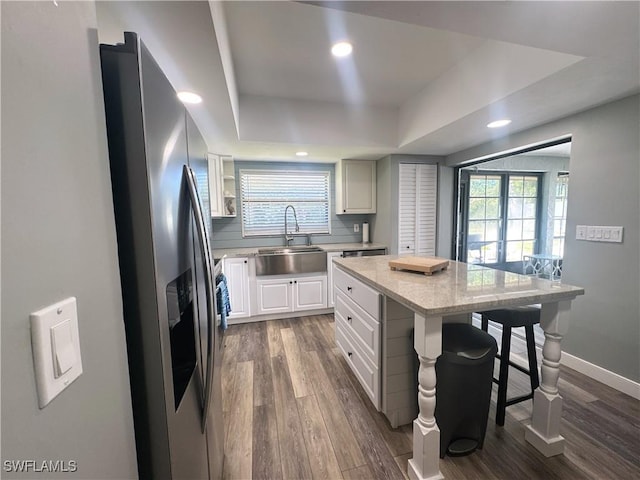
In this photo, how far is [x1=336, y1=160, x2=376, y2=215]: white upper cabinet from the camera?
12.7ft

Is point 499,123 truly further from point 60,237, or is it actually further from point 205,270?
point 60,237

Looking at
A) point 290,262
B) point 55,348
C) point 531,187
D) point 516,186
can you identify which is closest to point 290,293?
point 290,262

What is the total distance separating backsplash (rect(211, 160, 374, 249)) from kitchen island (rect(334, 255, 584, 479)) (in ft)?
8.11

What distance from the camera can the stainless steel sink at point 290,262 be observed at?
3.38m

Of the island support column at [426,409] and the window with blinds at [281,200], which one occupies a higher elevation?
the window with blinds at [281,200]

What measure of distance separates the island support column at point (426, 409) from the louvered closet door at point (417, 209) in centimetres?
256

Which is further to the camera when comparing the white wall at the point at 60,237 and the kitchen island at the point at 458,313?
the kitchen island at the point at 458,313

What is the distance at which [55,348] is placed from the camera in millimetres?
390

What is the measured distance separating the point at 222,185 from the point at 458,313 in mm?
3134

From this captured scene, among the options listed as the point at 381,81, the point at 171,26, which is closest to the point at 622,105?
the point at 381,81

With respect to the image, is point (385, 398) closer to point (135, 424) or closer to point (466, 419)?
point (466, 419)

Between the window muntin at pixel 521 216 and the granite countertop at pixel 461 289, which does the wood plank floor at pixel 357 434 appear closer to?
the granite countertop at pixel 461 289

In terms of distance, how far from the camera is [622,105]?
1977mm

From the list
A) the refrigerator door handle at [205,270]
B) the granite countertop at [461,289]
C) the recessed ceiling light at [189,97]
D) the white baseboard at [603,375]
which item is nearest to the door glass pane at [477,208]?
the white baseboard at [603,375]
